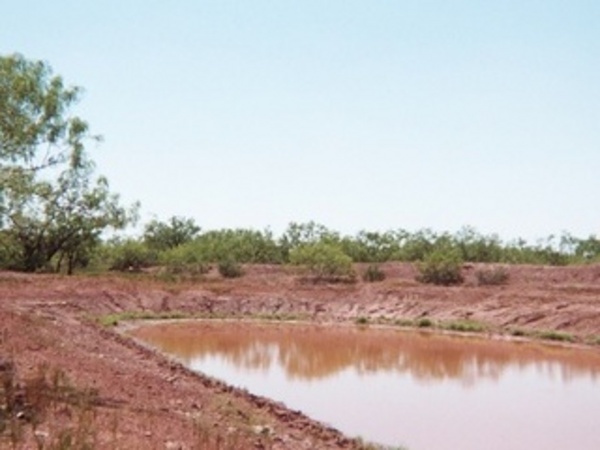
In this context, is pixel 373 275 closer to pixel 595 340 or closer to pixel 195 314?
pixel 195 314

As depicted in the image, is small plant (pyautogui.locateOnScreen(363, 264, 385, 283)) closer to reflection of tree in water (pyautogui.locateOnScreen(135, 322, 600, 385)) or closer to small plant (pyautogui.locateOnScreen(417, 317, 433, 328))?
small plant (pyautogui.locateOnScreen(417, 317, 433, 328))

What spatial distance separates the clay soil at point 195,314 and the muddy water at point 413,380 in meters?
2.22

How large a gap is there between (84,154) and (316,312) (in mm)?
14744

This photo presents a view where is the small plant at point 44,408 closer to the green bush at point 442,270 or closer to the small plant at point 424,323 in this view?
the small plant at point 424,323

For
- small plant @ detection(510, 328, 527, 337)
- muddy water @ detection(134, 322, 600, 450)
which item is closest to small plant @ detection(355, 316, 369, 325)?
muddy water @ detection(134, 322, 600, 450)

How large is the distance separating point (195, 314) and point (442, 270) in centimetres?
1838

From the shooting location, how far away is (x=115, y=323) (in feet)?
106

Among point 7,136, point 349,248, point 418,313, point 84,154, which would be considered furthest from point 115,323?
point 349,248

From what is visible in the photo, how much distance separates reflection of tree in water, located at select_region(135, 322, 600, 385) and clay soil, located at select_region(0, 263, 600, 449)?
108 inches

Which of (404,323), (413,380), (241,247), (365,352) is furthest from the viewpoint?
(241,247)

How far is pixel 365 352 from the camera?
2781 centimetres

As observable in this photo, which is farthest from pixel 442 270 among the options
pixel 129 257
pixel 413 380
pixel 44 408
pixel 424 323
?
pixel 44 408

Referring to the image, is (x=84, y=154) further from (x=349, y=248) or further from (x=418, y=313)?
(x=349, y=248)

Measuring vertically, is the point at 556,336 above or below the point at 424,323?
below
